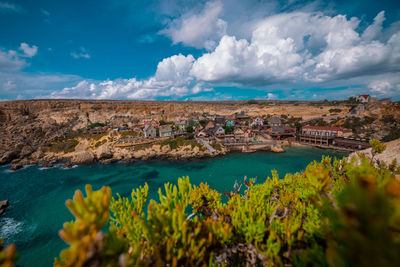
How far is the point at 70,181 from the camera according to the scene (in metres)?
36.0

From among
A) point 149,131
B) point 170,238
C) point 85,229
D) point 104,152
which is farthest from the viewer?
point 149,131

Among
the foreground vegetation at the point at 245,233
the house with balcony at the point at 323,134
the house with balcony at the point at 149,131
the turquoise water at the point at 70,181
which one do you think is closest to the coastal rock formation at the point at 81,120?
the turquoise water at the point at 70,181

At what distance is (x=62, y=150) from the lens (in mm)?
53906

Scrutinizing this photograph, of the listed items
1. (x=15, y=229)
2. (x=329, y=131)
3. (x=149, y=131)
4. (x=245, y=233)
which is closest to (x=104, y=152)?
(x=149, y=131)

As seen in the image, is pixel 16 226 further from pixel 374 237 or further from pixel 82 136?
pixel 82 136

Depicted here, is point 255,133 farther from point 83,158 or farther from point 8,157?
point 8,157

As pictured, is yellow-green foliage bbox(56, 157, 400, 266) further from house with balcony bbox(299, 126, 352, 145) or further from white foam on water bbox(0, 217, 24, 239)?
house with balcony bbox(299, 126, 352, 145)

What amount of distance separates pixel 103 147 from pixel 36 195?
21.9 meters

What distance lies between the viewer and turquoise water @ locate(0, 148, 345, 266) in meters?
20.1

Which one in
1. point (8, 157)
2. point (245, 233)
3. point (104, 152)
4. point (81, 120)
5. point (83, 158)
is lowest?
point (83, 158)

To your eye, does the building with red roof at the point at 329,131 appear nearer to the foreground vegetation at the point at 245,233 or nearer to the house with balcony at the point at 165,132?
the house with balcony at the point at 165,132

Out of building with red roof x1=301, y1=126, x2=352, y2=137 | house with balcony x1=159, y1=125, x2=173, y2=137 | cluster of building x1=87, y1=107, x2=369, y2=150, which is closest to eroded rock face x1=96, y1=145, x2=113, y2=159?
cluster of building x1=87, y1=107, x2=369, y2=150

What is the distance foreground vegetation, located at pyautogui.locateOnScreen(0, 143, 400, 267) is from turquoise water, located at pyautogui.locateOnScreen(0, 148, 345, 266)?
2085 centimetres

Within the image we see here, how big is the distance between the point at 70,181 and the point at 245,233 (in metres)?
44.1
